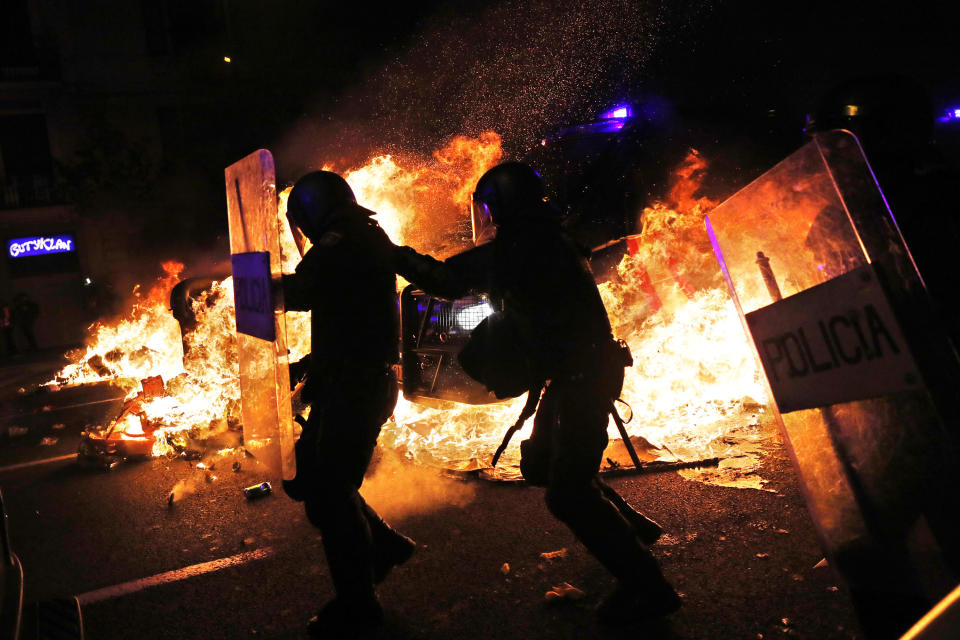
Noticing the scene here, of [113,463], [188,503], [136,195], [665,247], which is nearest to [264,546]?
[188,503]

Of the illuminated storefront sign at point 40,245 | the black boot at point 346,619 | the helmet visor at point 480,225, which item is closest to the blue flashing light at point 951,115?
the helmet visor at point 480,225

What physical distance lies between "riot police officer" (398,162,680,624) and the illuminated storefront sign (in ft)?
82.7

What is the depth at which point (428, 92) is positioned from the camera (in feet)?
40.2

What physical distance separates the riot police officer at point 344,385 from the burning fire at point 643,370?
5.53ft

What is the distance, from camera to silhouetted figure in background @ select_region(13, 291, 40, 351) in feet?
65.9

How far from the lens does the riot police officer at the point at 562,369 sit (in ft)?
9.11

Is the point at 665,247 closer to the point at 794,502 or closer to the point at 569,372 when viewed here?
the point at 794,502

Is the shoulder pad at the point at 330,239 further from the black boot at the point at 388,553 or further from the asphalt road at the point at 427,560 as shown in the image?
the asphalt road at the point at 427,560

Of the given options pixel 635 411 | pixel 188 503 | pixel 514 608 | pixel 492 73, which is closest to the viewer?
pixel 514 608

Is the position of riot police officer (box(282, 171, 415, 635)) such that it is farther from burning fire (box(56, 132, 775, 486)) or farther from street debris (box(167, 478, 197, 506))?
street debris (box(167, 478, 197, 506))

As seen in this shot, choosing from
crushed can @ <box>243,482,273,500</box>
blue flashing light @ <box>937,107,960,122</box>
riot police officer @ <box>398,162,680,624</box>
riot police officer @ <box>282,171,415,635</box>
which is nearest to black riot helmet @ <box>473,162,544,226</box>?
riot police officer @ <box>398,162,680,624</box>

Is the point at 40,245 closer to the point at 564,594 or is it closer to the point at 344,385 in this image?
the point at 344,385

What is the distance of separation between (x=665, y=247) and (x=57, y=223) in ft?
78.6

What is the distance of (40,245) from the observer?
2283cm
